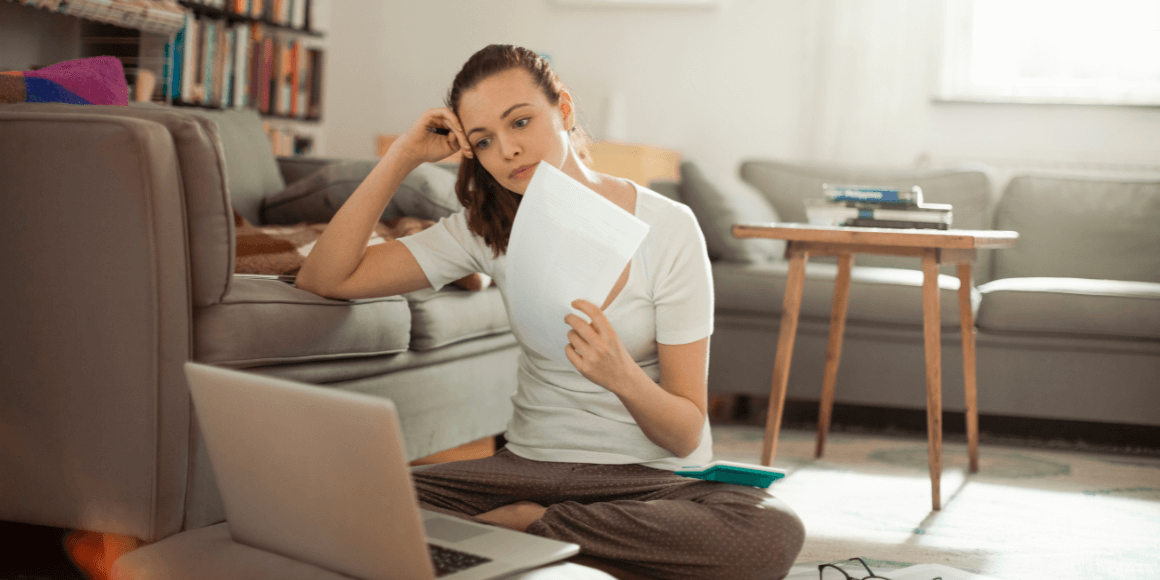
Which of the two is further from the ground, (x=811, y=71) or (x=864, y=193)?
(x=811, y=71)

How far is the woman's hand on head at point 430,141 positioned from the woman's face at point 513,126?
4cm

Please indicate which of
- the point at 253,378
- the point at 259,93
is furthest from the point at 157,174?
the point at 259,93

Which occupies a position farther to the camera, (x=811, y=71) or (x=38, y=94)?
(x=811, y=71)

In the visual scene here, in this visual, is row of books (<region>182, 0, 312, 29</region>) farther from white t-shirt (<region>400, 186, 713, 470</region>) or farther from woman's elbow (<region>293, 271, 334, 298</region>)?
white t-shirt (<region>400, 186, 713, 470</region>)

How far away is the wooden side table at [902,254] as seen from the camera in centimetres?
184

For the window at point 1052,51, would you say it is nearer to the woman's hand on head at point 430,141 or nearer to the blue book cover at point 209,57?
the blue book cover at point 209,57

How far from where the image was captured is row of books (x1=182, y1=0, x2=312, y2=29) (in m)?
3.30

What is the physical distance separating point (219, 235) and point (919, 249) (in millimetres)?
1348

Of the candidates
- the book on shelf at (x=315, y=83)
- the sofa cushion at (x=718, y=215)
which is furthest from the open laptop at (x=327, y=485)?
the book on shelf at (x=315, y=83)

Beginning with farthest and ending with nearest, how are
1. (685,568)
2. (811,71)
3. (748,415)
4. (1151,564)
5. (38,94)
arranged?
1. (811,71)
2. (748,415)
3. (1151,564)
4. (38,94)
5. (685,568)

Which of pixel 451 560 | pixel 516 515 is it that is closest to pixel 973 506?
pixel 516 515

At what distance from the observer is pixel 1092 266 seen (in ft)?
9.41

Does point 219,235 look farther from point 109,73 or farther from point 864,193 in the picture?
point 864,193

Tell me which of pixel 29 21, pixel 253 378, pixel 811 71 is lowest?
pixel 253 378
